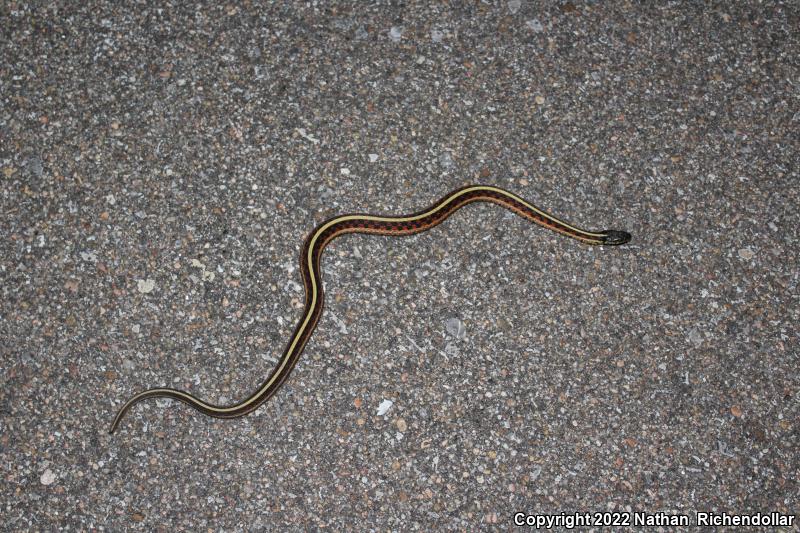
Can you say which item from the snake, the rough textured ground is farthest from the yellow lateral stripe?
the rough textured ground

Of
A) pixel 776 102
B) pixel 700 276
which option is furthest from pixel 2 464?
pixel 776 102

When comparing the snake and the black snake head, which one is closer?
the snake

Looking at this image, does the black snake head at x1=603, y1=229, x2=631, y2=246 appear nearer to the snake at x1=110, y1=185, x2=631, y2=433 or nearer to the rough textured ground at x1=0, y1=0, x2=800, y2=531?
the snake at x1=110, y1=185, x2=631, y2=433

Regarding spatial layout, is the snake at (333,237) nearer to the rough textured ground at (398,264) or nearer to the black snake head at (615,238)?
the black snake head at (615,238)

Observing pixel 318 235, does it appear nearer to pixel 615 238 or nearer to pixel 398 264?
pixel 398 264

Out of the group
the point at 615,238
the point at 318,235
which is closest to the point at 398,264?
the point at 318,235

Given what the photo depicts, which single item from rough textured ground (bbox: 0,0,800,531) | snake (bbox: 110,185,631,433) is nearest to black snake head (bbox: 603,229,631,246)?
snake (bbox: 110,185,631,433)

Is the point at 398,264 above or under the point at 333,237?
Result: under
